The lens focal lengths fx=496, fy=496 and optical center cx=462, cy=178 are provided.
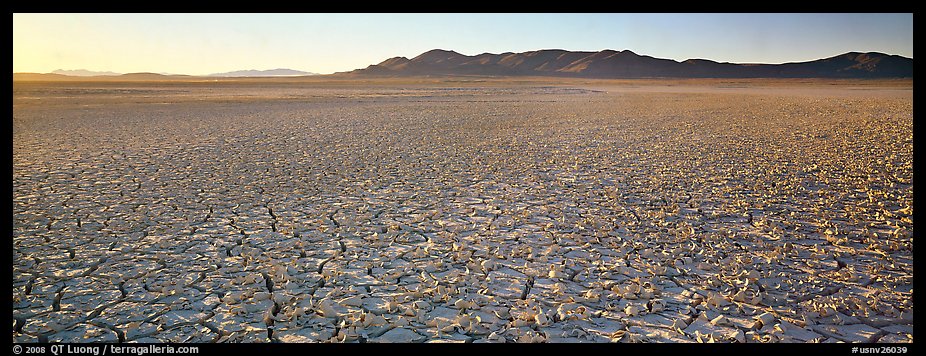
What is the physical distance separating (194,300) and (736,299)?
352cm

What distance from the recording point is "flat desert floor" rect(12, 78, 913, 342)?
2.96 m

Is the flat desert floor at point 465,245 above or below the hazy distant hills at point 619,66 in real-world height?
below

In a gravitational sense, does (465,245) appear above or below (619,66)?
below

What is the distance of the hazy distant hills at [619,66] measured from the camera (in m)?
112

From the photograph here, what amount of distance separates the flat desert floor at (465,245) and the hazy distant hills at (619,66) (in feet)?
372

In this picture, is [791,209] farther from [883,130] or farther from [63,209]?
[883,130]

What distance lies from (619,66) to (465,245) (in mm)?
138976

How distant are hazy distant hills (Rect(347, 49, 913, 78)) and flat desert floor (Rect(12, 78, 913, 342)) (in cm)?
11341

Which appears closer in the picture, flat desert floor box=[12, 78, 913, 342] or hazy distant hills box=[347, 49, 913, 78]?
flat desert floor box=[12, 78, 913, 342]

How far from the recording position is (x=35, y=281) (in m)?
3.53

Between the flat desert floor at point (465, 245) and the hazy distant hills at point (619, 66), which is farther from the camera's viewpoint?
the hazy distant hills at point (619, 66)

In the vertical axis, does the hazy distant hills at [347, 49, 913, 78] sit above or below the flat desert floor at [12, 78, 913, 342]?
above

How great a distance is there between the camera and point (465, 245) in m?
4.33

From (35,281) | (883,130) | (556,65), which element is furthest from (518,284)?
(556,65)
